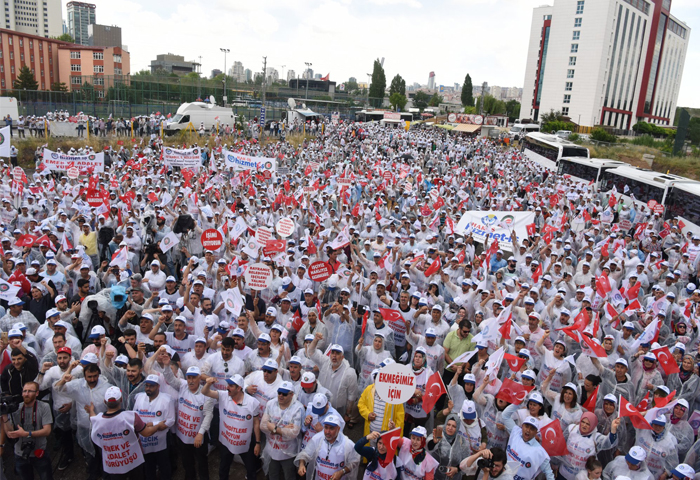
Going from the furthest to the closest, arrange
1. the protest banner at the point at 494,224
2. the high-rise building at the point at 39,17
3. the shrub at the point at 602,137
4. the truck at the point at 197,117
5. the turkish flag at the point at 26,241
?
1. the high-rise building at the point at 39,17
2. the shrub at the point at 602,137
3. the truck at the point at 197,117
4. the protest banner at the point at 494,224
5. the turkish flag at the point at 26,241

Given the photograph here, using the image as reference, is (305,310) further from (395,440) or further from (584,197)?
(584,197)

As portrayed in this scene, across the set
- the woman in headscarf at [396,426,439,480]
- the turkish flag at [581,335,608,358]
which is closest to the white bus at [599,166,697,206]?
the turkish flag at [581,335,608,358]

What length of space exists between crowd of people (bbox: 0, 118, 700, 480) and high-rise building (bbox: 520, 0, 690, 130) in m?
69.6

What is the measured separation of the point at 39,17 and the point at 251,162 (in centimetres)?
15079

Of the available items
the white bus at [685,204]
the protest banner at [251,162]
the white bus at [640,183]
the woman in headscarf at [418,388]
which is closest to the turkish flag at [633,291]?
the woman in headscarf at [418,388]

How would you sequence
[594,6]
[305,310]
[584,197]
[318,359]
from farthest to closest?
1. [594,6]
2. [584,197]
3. [305,310]
4. [318,359]

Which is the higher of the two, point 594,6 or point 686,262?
point 594,6

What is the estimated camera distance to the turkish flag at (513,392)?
475 centimetres

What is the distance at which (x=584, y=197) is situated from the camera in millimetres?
17406

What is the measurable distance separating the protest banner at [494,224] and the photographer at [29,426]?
349 inches

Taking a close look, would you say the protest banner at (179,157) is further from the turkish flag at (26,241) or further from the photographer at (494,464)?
the photographer at (494,464)

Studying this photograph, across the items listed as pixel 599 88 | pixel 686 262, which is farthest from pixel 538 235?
pixel 599 88

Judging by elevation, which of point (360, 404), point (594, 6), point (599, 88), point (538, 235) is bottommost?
point (360, 404)

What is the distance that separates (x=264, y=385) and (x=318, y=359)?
2.74ft
